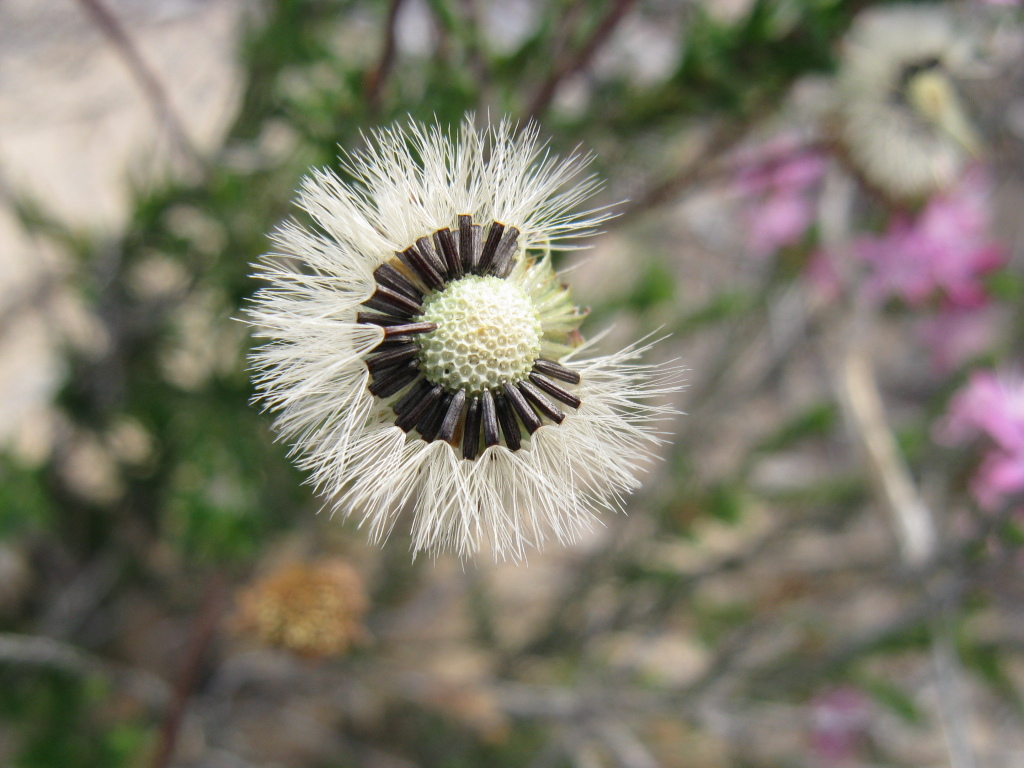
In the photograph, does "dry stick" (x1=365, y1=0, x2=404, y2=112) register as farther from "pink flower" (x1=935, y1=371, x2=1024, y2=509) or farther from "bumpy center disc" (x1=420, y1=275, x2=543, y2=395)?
"pink flower" (x1=935, y1=371, x2=1024, y2=509)

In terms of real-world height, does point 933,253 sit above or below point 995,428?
above

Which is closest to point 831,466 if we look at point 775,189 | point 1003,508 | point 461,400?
point 775,189

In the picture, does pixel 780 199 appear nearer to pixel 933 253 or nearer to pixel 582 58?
pixel 933 253

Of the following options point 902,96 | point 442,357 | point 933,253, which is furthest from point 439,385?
point 933,253

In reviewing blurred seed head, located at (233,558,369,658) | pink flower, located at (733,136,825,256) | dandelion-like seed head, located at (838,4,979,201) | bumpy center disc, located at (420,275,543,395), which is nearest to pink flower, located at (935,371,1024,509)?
dandelion-like seed head, located at (838,4,979,201)

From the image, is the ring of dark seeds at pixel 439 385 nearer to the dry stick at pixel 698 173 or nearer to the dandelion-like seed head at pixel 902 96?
the dry stick at pixel 698 173

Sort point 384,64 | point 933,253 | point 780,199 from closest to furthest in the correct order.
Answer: point 384,64 → point 933,253 → point 780,199

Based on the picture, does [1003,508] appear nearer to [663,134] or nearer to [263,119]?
[663,134]

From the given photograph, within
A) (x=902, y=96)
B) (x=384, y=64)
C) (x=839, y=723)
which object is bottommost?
(x=839, y=723)
